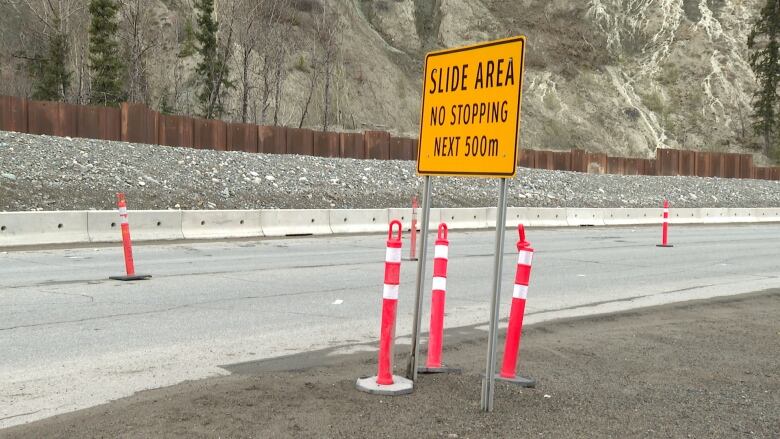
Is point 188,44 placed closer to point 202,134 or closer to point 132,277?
point 202,134

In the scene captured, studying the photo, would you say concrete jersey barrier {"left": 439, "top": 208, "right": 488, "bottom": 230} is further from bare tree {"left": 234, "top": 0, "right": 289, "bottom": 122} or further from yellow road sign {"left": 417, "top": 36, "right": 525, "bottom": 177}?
A: bare tree {"left": 234, "top": 0, "right": 289, "bottom": 122}

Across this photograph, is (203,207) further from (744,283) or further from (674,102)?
(674,102)

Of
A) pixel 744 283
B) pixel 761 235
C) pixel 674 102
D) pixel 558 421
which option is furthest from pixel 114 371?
pixel 674 102

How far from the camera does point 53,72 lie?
2360 inches

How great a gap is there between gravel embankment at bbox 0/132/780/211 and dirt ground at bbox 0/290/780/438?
16715mm

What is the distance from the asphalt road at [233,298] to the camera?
6804mm

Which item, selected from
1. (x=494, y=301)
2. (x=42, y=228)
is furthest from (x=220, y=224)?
(x=494, y=301)

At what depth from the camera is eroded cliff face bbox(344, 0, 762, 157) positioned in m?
70.1

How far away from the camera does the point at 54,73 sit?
5981 centimetres

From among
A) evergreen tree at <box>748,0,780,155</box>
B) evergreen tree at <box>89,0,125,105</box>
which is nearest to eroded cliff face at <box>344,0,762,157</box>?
evergreen tree at <box>748,0,780,155</box>

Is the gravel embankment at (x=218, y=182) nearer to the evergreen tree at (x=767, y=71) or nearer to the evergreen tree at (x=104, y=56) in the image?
the evergreen tree at (x=104, y=56)

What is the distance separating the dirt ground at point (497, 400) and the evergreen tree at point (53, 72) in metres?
52.7

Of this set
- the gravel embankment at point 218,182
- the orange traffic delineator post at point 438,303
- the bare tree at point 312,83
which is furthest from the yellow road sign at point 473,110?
the bare tree at point 312,83

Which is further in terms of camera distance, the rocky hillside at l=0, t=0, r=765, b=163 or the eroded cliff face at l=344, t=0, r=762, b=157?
the eroded cliff face at l=344, t=0, r=762, b=157
